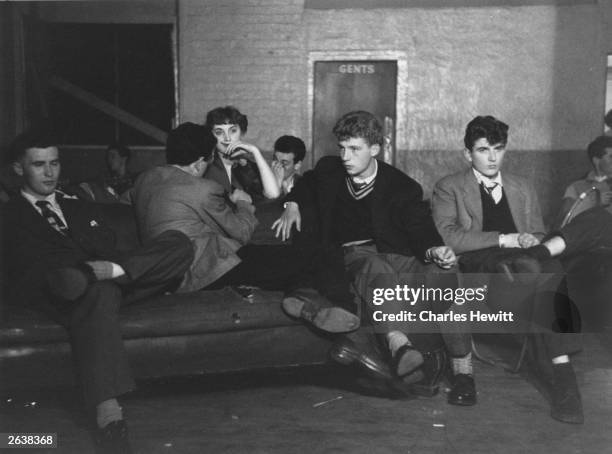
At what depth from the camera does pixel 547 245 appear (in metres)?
4.53

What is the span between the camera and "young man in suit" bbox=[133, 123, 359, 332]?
4.44 metres

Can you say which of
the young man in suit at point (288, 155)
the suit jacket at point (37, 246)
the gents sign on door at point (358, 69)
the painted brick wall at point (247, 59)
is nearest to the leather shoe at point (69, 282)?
the suit jacket at point (37, 246)

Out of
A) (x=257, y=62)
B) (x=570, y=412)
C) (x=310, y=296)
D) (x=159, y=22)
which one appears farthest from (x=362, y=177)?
(x=159, y=22)

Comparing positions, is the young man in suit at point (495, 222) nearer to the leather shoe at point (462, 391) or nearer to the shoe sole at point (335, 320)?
the leather shoe at point (462, 391)

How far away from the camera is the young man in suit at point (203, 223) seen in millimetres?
4441

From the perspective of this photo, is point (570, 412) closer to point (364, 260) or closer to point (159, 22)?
point (364, 260)

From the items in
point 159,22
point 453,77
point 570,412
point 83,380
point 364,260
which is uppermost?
point 159,22

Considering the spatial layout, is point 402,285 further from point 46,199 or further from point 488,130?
point 46,199

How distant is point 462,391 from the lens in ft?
14.3

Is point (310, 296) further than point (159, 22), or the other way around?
point (159, 22)

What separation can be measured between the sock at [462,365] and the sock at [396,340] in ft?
1.16

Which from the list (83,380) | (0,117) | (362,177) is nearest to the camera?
(83,380)

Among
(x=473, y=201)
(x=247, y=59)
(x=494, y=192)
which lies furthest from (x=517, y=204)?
(x=247, y=59)

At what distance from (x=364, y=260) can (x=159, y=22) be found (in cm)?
547
